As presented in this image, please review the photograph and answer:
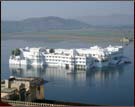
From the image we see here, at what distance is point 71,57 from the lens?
6551 mm

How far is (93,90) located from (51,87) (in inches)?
27.2

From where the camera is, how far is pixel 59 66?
255 inches

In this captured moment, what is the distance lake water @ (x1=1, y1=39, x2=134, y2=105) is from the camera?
4730 mm

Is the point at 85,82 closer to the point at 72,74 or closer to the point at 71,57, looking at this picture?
the point at 72,74

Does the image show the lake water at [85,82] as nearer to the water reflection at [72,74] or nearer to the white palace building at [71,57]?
the water reflection at [72,74]

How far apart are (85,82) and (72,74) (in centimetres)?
66

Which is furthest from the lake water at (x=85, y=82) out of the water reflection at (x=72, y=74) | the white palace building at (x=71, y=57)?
the white palace building at (x=71, y=57)

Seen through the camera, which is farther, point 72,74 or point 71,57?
point 71,57

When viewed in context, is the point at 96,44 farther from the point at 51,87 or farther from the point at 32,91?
the point at 32,91

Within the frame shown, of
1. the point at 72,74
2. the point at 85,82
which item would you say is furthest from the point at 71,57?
the point at 85,82

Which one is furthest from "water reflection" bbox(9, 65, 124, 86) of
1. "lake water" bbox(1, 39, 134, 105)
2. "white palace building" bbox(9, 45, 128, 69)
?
"white palace building" bbox(9, 45, 128, 69)

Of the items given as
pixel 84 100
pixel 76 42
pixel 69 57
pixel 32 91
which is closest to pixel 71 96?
pixel 84 100

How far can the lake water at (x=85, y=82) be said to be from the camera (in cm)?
473

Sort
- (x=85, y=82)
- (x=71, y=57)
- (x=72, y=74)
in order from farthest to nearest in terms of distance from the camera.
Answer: (x=71, y=57) < (x=72, y=74) < (x=85, y=82)
